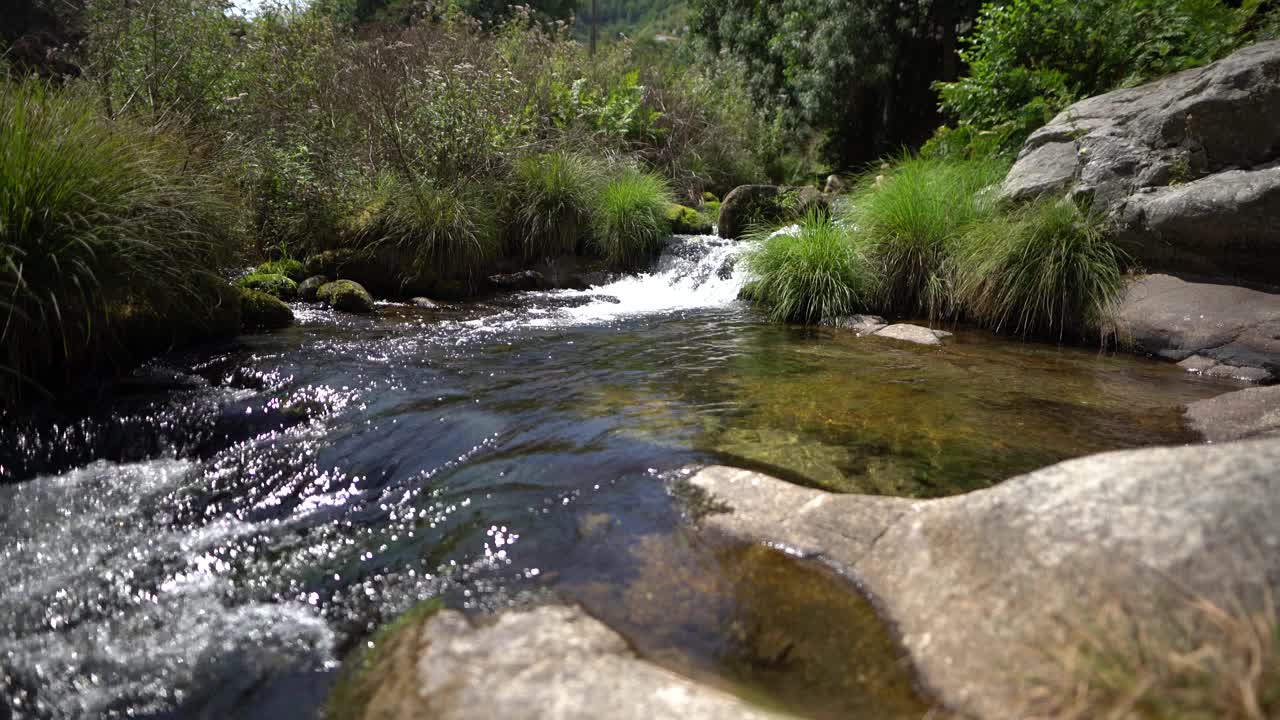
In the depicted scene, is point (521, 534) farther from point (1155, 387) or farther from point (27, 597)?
point (1155, 387)

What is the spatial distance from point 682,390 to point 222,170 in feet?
16.2

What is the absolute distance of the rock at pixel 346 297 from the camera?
24.7 feet

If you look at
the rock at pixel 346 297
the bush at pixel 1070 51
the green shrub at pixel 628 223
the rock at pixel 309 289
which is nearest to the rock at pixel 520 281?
the green shrub at pixel 628 223

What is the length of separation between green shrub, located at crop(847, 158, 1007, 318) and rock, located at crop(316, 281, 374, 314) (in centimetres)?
504

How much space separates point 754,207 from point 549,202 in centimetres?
292

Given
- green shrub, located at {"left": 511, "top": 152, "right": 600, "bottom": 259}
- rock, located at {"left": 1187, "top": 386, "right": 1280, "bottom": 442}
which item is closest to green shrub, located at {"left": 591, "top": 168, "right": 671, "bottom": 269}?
green shrub, located at {"left": 511, "top": 152, "right": 600, "bottom": 259}

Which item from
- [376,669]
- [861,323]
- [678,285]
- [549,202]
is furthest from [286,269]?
[376,669]

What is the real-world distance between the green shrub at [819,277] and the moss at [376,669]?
18.5 ft

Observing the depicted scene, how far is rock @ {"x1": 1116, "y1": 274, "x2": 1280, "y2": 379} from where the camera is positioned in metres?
5.23

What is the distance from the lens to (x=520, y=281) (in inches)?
363

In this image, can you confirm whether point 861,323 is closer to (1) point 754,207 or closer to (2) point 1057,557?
(1) point 754,207

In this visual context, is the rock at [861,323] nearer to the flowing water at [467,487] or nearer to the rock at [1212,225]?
the flowing water at [467,487]

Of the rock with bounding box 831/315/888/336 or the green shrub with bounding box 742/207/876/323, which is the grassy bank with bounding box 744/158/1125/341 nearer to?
the green shrub with bounding box 742/207/876/323

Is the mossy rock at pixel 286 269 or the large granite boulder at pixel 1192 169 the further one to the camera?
the mossy rock at pixel 286 269
